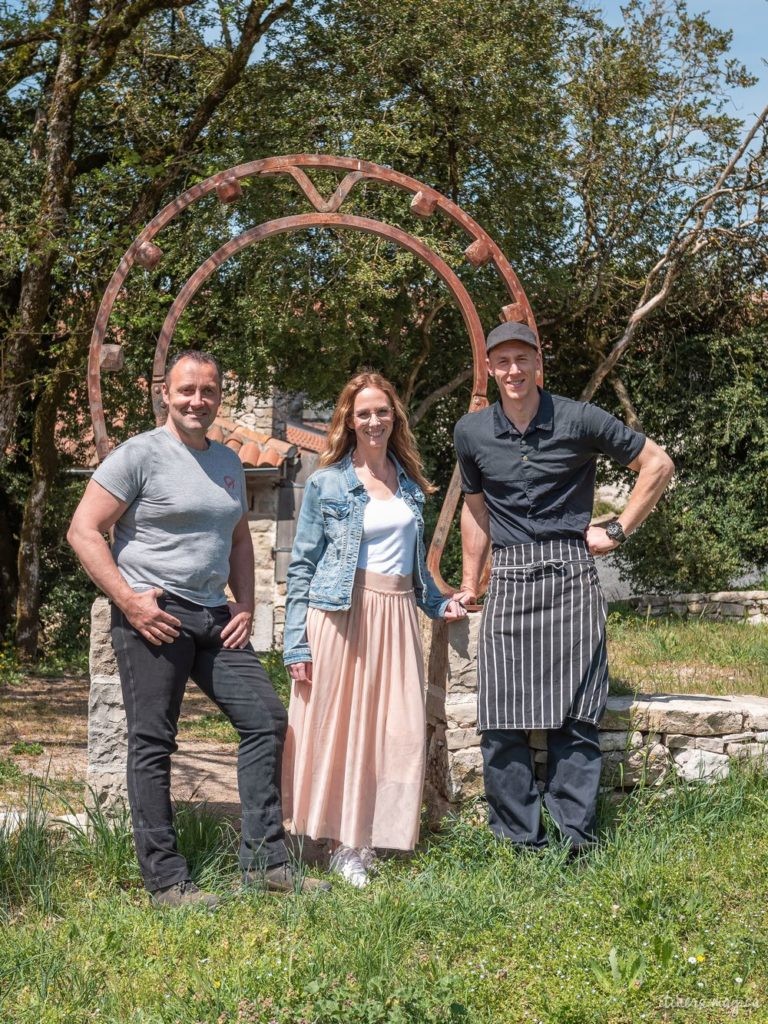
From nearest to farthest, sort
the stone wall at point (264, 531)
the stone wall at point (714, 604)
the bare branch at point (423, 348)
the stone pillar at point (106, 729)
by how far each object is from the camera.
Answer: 1. the stone pillar at point (106, 729)
2. the bare branch at point (423, 348)
3. the stone wall at point (714, 604)
4. the stone wall at point (264, 531)

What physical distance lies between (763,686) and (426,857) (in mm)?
2897

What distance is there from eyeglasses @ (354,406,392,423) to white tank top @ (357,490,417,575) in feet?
0.92

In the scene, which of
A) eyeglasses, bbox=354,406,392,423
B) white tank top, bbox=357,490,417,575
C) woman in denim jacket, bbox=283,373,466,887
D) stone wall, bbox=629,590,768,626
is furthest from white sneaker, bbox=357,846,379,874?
stone wall, bbox=629,590,768,626

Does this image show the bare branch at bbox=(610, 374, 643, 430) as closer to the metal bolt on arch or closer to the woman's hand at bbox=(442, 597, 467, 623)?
the metal bolt on arch

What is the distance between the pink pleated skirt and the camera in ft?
12.7

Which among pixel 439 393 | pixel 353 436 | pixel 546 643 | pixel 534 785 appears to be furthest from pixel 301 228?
pixel 439 393

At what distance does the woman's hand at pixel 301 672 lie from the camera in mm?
3867

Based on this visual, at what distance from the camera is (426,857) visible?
3939mm

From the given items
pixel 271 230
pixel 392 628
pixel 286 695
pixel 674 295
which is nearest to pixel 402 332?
pixel 674 295

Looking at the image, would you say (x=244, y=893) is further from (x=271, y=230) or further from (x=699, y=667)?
(x=699, y=667)

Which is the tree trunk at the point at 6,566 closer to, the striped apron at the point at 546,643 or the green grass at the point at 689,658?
the green grass at the point at 689,658

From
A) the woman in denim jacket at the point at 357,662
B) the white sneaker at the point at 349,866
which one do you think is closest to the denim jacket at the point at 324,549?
the woman in denim jacket at the point at 357,662

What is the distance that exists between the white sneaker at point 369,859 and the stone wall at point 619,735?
1.54 feet

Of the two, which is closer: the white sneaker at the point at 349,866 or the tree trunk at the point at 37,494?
the white sneaker at the point at 349,866
